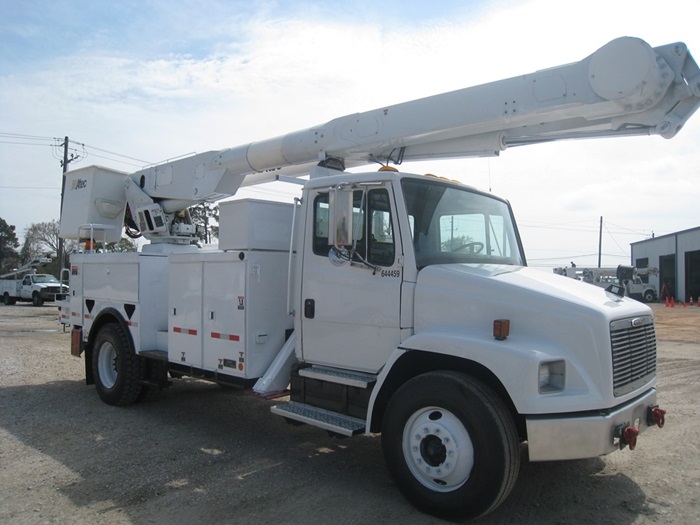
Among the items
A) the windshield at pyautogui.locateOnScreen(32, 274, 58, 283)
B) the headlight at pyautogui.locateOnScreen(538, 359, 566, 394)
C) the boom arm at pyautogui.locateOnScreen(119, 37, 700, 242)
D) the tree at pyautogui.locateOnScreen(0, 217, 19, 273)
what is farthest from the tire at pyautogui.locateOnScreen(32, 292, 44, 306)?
the tree at pyautogui.locateOnScreen(0, 217, 19, 273)

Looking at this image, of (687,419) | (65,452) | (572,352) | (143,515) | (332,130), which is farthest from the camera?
(687,419)

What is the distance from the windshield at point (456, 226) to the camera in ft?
16.3

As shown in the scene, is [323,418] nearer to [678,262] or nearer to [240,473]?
[240,473]

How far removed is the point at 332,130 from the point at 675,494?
15.9ft

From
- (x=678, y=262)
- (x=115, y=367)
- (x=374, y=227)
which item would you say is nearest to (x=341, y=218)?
(x=374, y=227)

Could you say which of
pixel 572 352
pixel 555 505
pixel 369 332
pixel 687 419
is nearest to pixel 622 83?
pixel 572 352

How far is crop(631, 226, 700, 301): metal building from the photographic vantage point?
45719mm

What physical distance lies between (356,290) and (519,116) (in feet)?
6.94

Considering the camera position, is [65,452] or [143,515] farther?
[65,452]

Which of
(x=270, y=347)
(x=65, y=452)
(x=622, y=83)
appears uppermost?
(x=622, y=83)

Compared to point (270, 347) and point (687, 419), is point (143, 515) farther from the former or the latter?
point (687, 419)

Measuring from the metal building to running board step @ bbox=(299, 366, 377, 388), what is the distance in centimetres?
4543

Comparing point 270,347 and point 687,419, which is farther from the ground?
point 270,347

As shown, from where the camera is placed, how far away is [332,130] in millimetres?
6418
